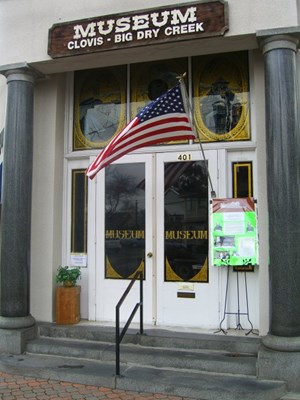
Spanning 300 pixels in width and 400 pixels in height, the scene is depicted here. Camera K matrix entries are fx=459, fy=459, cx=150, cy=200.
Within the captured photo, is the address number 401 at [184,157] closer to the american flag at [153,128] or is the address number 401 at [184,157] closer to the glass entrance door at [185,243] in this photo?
the glass entrance door at [185,243]

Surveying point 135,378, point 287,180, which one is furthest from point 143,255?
point 287,180

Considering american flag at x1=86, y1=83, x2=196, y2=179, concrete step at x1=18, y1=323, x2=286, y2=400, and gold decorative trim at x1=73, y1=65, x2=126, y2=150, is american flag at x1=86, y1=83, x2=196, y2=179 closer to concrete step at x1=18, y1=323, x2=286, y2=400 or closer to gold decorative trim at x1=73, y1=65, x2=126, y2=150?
gold decorative trim at x1=73, y1=65, x2=126, y2=150

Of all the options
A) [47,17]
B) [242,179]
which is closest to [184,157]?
[242,179]

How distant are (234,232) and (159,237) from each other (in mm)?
1145

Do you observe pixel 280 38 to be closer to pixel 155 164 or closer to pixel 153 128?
pixel 153 128

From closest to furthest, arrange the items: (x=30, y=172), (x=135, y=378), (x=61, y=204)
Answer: (x=135, y=378)
(x=30, y=172)
(x=61, y=204)

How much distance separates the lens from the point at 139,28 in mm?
5863

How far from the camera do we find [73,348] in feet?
19.6

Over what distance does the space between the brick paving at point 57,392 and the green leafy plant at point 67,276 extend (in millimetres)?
1550

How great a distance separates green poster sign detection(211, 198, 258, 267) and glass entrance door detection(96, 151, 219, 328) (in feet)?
1.07

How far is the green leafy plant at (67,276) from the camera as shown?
6598 mm

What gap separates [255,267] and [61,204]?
9.99ft

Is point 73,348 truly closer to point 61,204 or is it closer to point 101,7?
point 61,204

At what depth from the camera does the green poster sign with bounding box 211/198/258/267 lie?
19.7ft
